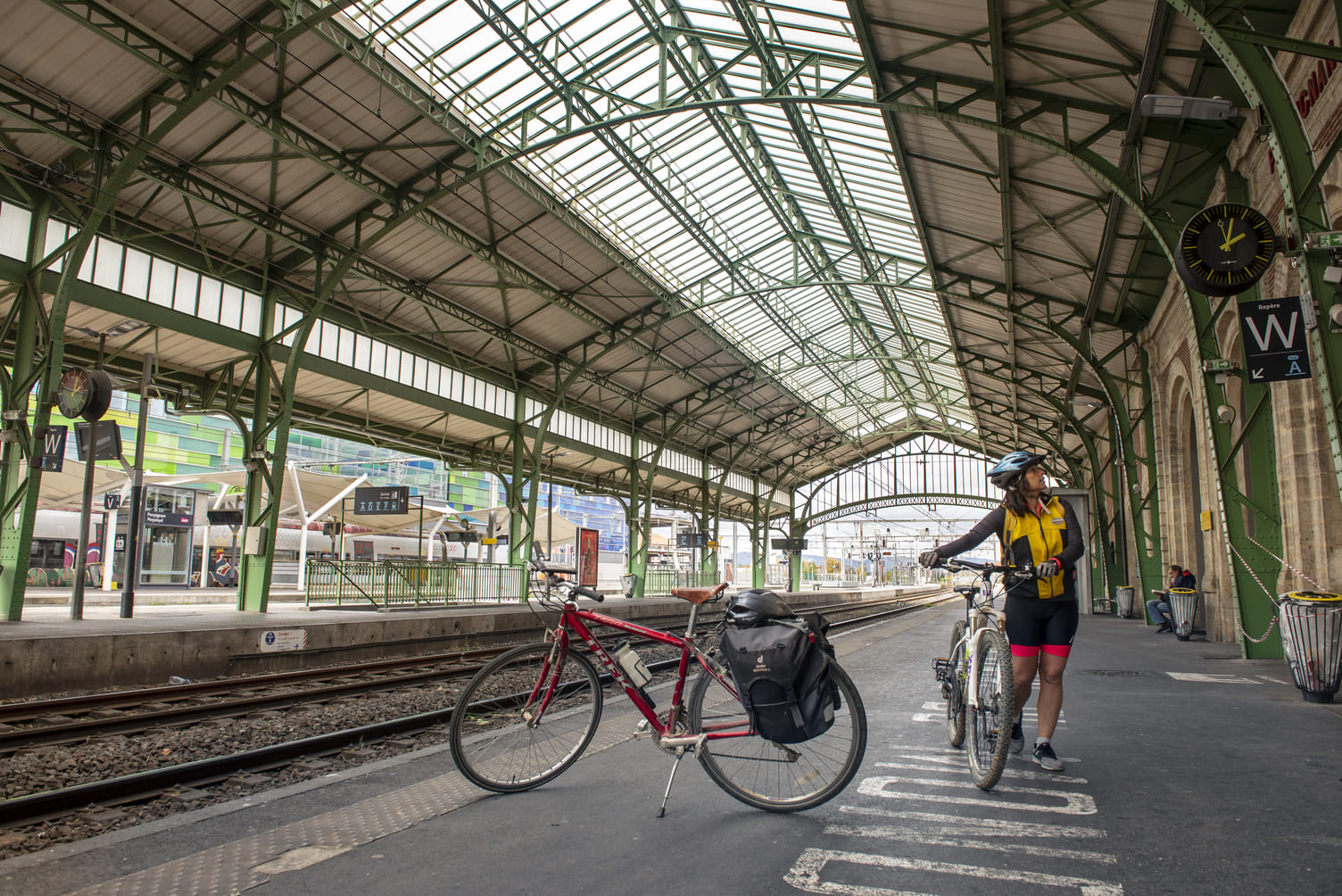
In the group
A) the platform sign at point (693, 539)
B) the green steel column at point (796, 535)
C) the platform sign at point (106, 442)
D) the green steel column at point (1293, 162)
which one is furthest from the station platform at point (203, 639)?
the green steel column at point (796, 535)

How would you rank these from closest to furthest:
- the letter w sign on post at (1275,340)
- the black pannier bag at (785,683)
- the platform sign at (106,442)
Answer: the black pannier bag at (785,683) → the letter w sign on post at (1275,340) → the platform sign at (106,442)

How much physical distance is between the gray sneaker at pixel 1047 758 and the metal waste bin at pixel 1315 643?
12.5 ft

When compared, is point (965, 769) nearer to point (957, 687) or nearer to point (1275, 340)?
point (957, 687)

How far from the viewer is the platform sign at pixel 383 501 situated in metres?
21.4

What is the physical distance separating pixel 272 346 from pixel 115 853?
15.3 metres

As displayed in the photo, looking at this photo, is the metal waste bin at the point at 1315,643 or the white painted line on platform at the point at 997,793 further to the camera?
the metal waste bin at the point at 1315,643

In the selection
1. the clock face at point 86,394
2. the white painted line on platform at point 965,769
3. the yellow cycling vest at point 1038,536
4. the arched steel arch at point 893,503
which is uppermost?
the arched steel arch at point 893,503

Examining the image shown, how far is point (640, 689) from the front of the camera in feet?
→ 12.8

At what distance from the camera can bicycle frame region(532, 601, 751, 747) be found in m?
3.73

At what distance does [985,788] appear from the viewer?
12.7ft

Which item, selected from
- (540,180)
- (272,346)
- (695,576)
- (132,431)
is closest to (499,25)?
(540,180)

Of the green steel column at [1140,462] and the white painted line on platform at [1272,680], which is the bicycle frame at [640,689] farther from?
the green steel column at [1140,462]

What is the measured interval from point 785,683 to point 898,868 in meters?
0.80

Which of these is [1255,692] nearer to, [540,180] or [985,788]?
[985,788]
